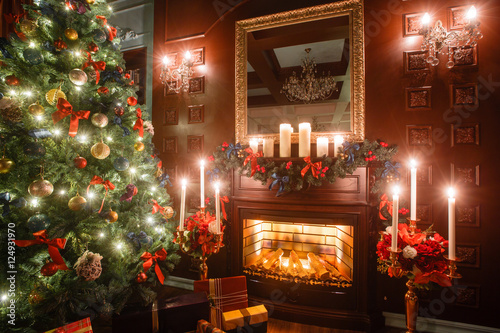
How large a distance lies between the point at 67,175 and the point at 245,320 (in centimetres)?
154

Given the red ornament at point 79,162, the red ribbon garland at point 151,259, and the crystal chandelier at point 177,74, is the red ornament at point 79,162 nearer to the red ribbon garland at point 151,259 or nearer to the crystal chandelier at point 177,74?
the red ribbon garland at point 151,259

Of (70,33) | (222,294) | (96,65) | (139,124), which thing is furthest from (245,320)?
(70,33)

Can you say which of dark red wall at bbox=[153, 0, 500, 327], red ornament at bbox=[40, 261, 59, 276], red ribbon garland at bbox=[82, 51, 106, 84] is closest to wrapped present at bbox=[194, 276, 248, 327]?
red ornament at bbox=[40, 261, 59, 276]

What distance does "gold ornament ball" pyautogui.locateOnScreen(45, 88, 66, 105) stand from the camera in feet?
4.27

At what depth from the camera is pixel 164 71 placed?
2705 mm

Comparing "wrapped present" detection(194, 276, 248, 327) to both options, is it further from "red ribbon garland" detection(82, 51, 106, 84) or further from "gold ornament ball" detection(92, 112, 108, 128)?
"red ribbon garland" detection(82, 51, 106, 84)

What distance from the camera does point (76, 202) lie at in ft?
4.12

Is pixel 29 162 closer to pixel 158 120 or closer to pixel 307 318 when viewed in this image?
pixel 158 120

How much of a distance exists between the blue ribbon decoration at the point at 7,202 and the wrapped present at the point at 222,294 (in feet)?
3.95

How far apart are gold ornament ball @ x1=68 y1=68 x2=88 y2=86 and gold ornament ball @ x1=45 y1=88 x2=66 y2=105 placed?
0.31 feet

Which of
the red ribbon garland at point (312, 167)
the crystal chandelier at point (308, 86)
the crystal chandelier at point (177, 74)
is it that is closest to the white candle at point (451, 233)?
the red ribbon garland at point (312, 167)

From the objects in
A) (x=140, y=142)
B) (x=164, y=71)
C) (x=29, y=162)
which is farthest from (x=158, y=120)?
(x=29, y=162)

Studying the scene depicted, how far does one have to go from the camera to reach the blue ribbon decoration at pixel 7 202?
1152 millimetres

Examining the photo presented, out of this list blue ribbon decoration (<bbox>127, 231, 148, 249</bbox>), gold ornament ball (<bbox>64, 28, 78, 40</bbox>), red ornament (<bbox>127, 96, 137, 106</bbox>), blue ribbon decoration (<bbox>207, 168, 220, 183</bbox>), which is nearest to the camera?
gold ornament ball (<bbox>64, 28, 78, 40</bbox>)
